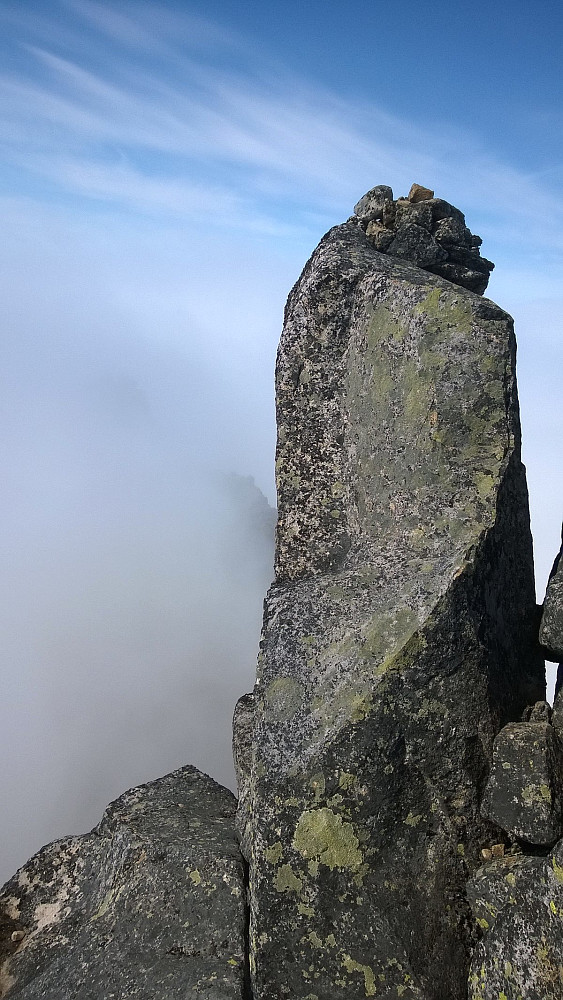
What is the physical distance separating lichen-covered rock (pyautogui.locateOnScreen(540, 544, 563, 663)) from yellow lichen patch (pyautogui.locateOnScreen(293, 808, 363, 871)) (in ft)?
8.98

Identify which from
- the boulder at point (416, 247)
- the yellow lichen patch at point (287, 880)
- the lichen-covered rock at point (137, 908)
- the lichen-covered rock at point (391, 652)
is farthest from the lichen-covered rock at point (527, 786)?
the boulder at point (416, 247)

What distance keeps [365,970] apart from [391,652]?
8.79ft

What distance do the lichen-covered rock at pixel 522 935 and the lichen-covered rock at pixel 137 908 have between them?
7.33 feet

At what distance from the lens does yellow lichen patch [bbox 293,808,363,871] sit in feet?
20.1

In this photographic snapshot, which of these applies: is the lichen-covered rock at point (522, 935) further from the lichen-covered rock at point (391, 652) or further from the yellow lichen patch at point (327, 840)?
the yellow lichen patch at point (327, 840)

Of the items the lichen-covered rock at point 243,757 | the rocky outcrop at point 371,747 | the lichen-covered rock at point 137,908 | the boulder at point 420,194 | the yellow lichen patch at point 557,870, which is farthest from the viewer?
the boulder at point 420,194

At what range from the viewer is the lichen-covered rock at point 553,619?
6930 mm

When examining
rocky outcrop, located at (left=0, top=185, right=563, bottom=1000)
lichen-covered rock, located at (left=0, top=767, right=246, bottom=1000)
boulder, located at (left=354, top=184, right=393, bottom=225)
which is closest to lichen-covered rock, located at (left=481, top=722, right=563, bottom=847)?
rocky outcrop, located at (left=0, top=185, right=563, bottom=1000)

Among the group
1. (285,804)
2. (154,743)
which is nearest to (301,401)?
(285,804)

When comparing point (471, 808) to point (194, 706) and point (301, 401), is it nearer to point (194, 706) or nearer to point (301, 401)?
point (301, 401)

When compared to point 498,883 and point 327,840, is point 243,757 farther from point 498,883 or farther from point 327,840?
point 498,883

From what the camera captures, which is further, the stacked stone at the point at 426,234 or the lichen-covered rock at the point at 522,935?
the stacked stone at the point at 426,234

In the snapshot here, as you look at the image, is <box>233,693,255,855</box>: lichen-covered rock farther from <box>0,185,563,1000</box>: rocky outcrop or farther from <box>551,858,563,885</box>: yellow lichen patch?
<box>551,858,563,885</box>: yellow lichen patch

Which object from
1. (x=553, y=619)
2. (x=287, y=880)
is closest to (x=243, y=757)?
(x=287, y=880)
